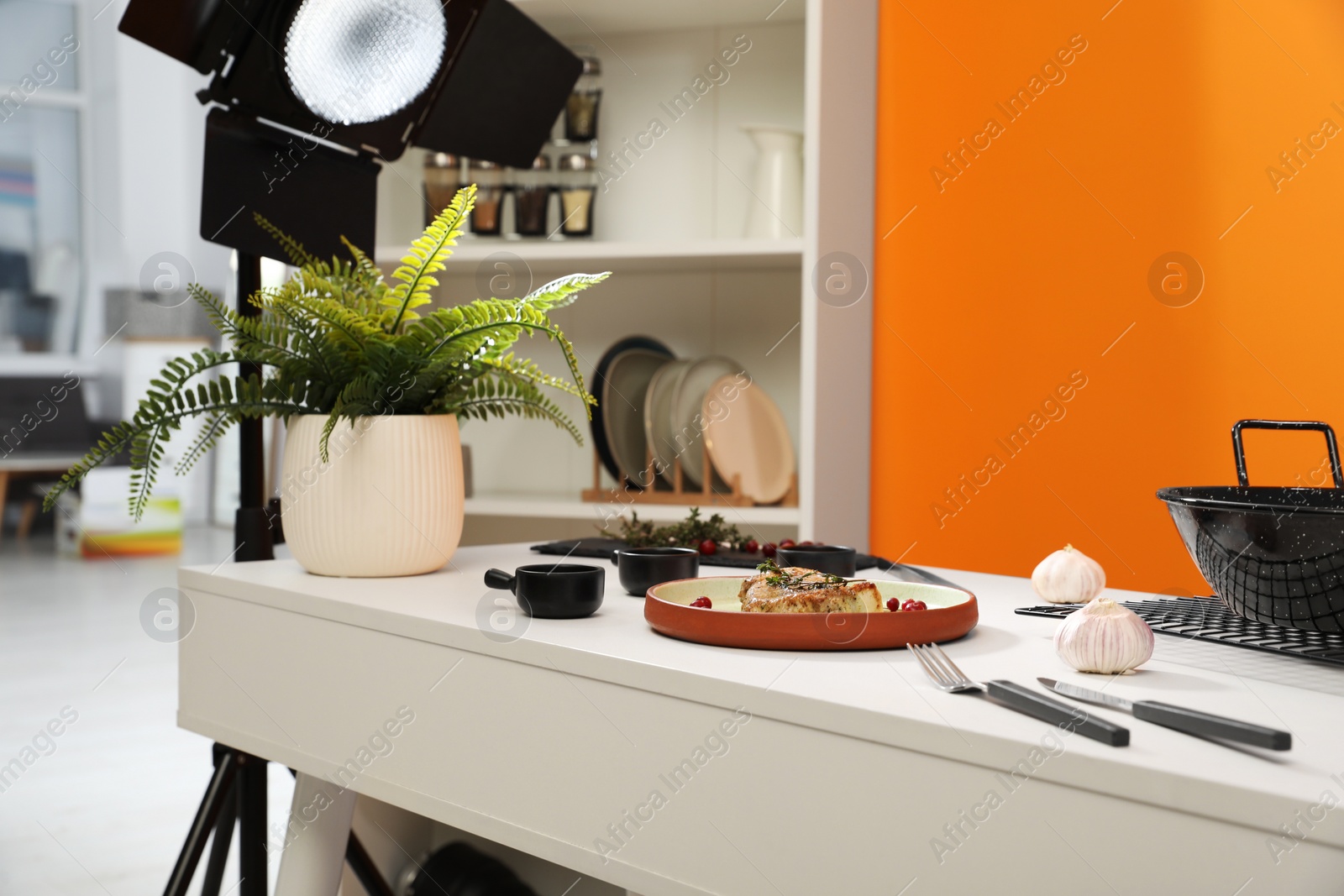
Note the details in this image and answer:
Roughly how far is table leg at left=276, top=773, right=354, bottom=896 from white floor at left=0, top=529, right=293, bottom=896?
1.05 metres

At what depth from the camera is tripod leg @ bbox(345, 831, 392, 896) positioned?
56.8 inches

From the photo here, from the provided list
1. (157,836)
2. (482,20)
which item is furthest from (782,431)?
(157,836)

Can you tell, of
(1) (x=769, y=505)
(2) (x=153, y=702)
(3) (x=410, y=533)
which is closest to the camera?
(3) (x=410, y=533)

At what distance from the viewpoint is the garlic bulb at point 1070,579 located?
3.12 ft

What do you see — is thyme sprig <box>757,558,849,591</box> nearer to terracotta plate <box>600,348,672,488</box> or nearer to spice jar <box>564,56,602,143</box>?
terracotta plate <box>600,348,672,488</box>

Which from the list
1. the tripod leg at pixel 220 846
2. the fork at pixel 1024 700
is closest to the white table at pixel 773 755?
the fork at pixel 1024 700

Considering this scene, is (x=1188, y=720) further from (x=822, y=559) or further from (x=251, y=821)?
(x=251, y=821)

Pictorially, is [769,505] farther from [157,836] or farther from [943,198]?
[157,836]

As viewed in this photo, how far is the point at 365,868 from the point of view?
4.77 ft

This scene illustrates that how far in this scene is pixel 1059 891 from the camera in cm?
53

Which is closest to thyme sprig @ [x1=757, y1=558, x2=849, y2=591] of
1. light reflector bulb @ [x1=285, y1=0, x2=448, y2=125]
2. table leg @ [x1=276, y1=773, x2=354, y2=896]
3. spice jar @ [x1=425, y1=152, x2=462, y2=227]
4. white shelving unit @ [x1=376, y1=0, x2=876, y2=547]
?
table leg @ [x1=276, y1=773, x2=354, y2=896]

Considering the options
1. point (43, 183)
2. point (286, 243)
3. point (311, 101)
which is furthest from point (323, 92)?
point (43, 183)

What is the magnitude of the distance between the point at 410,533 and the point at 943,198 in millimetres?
1135

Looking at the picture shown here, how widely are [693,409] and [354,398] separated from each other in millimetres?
1009
